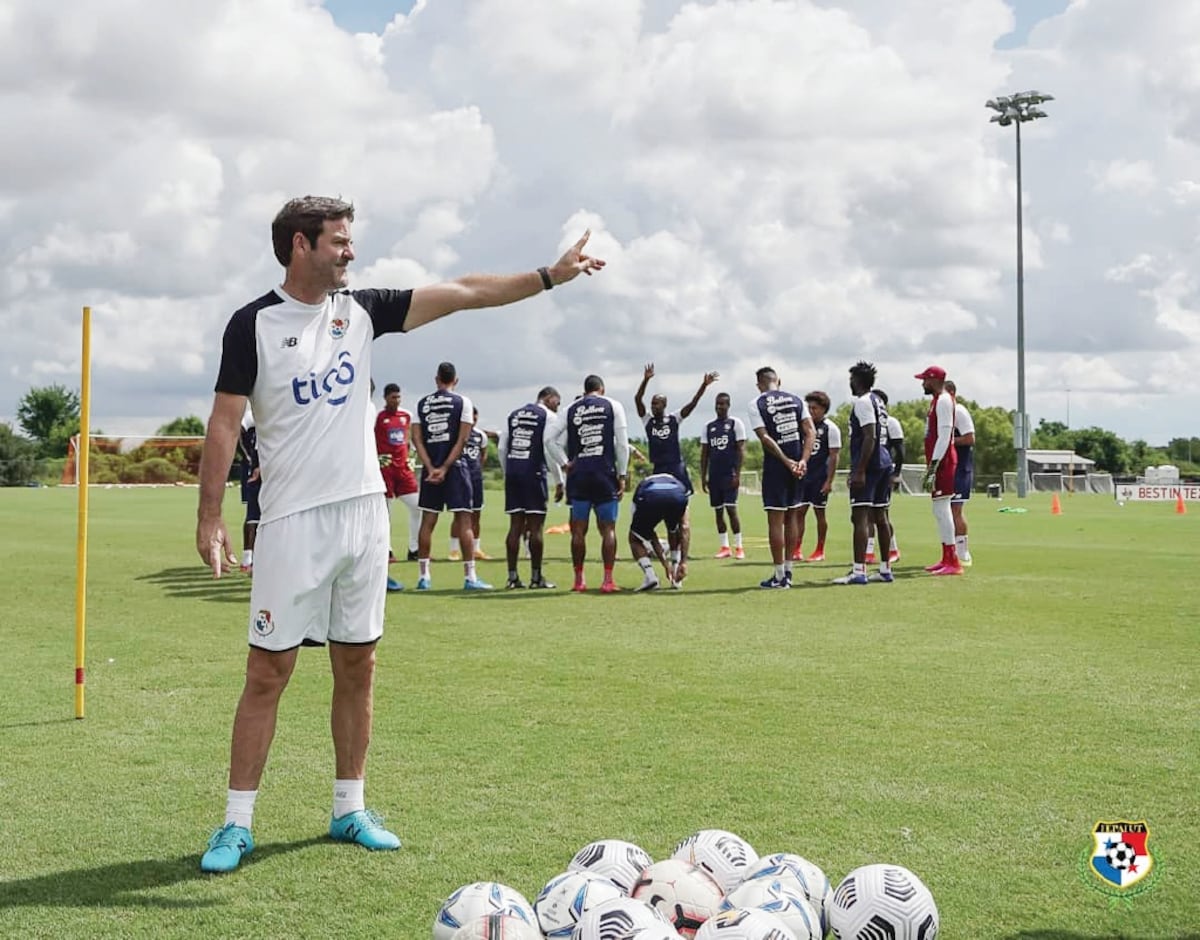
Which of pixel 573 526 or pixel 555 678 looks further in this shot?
pixel 573 526

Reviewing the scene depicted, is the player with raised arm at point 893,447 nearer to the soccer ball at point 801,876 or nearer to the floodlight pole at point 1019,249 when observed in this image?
the soccer ball at point 801,876

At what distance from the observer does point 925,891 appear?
3.65 m

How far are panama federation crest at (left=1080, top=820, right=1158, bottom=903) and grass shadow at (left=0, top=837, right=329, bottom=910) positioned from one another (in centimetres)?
291

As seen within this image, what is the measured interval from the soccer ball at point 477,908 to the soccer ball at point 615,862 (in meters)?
0.30

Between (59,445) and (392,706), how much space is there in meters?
104

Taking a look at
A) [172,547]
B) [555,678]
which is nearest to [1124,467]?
[172,547]

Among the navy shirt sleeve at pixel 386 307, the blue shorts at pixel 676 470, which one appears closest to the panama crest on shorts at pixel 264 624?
the navy shirt sleeve at pixel 386 307

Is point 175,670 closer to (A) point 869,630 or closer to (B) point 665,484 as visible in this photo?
(A) point 869,630

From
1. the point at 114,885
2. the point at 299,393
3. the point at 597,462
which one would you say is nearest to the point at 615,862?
the point at 114,885

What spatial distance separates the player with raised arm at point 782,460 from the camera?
13633mm

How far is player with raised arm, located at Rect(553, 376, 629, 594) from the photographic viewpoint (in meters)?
13.2

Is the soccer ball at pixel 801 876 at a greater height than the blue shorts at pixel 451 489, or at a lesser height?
lesser

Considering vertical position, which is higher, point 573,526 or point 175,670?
point 573,526

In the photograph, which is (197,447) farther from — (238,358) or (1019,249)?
(238,358)
